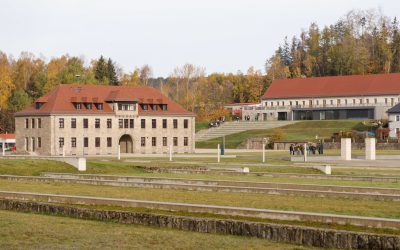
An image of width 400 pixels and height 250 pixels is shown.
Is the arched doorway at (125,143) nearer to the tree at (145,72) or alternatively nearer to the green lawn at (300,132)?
the green lawn at (300,132)

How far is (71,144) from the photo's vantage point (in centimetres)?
8838

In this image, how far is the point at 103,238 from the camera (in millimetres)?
16438

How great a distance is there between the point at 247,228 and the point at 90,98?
7641cm

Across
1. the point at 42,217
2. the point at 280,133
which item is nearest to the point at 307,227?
the point at 42,217

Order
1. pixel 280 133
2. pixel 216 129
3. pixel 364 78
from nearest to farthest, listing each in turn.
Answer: pixel 280 133 < pixel 216 129 < pixel 364 78

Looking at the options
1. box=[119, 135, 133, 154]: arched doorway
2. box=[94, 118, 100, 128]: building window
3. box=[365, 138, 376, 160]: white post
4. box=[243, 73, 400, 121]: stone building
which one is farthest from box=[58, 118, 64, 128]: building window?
box=[243, 73, 400, 121]: stone building

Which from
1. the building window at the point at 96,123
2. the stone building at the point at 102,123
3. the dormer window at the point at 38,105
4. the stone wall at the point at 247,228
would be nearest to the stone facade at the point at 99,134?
the stone building at the point at 102,123

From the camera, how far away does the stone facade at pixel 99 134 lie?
87688 millimetres

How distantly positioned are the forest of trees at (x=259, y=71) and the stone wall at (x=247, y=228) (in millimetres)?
113728

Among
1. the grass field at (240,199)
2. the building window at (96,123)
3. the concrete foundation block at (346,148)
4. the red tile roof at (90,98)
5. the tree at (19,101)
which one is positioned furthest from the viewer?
the tree at (19,101)

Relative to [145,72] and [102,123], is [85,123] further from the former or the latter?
[145,72]

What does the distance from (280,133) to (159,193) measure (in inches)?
3047

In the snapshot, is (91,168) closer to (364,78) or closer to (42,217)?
(42,217)

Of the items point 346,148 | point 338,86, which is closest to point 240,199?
point 346,148
